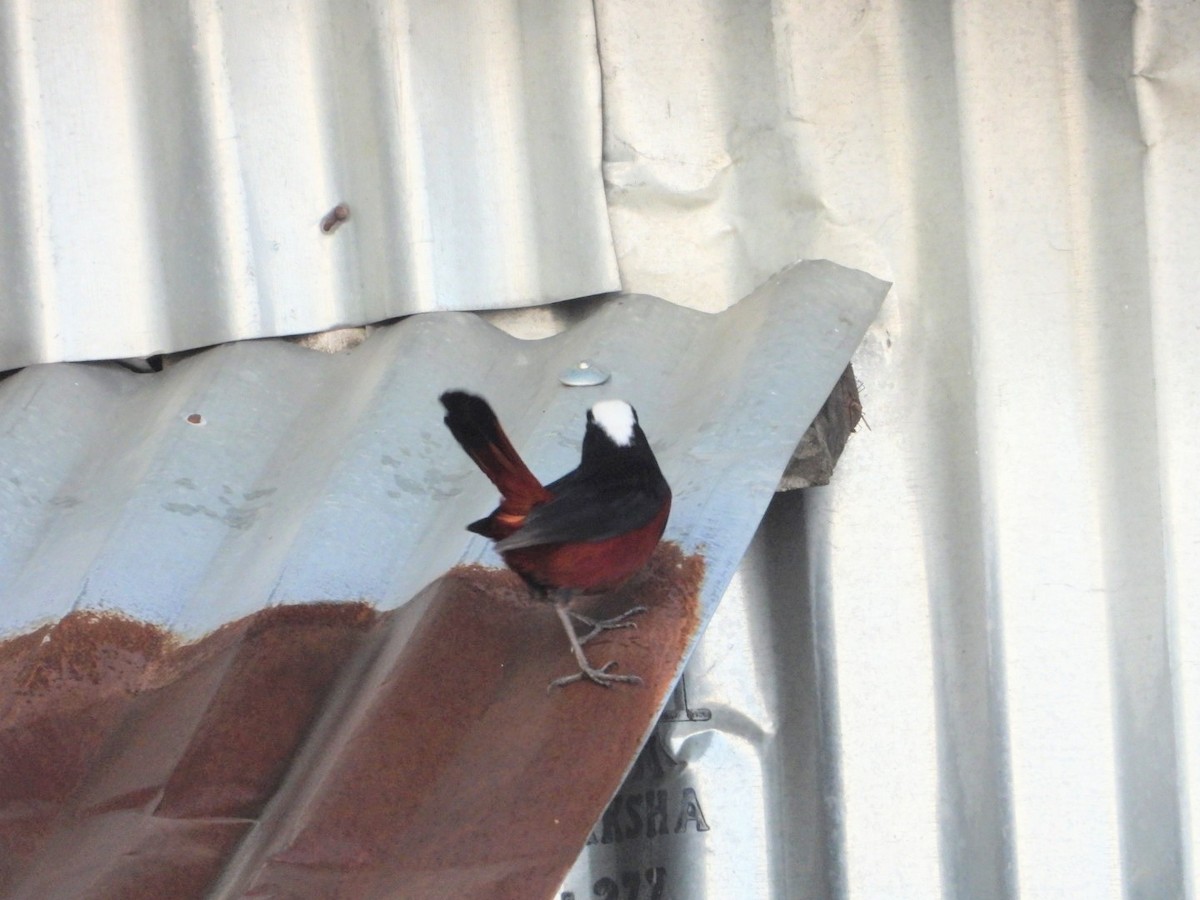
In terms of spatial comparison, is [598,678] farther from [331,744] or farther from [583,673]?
[331,744]

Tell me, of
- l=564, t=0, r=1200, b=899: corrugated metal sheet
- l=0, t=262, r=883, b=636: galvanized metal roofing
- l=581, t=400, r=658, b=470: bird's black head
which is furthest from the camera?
l=564, t=0, r=1200, b=899: corrugated metal sheet

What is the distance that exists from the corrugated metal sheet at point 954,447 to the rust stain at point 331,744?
0.73 m

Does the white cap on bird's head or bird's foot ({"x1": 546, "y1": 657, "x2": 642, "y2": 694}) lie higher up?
the white cap on bird's head

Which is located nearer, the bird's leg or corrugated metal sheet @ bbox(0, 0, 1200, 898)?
the bird's leg

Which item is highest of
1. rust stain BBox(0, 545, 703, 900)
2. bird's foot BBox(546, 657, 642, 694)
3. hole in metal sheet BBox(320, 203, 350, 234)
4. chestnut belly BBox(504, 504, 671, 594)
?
hole in metal sheet BBox(320, 203, 350, 234)

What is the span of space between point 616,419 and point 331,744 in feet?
2.50

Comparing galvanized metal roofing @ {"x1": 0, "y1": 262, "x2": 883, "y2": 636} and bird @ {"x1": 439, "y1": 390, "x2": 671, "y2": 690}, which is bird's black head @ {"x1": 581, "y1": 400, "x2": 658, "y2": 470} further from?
galvanized metal roofing @ {"x1": 0, "y1": 262, "x2": 883, "y2": 636}

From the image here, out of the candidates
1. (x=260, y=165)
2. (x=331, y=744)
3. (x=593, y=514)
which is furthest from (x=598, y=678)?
(x=260, y=165)

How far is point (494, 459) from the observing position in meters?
2.19

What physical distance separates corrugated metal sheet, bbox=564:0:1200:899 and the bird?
0.70 metres

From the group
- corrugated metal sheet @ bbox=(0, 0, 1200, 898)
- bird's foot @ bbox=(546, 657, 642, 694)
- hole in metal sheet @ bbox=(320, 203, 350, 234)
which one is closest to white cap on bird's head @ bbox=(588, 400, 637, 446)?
bird's foot @ bbox=(546, 657, 642, 694)

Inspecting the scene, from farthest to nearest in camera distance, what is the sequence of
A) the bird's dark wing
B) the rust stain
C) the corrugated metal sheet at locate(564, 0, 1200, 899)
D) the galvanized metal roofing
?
the corrugated metal sheet at locate(564, 0, 1200, 899) → the galvanized metal roofing → the bird's dark wing → the rust stain

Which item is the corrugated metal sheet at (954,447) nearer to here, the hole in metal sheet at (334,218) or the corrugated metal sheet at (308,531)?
the corrugated metal sheet at (308,531)

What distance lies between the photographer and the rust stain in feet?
5.82
